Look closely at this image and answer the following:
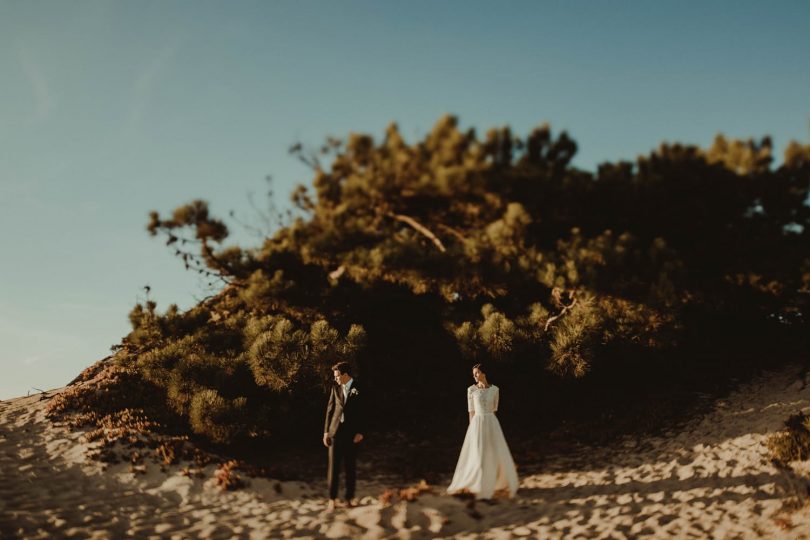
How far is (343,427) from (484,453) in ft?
6.59

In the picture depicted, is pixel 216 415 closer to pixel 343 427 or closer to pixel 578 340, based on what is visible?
pixel 343 427

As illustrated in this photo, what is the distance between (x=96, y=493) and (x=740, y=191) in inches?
564

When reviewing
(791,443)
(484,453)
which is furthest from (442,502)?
(791,443)

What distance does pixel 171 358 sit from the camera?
902 centimetres

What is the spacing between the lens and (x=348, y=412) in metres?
6.32

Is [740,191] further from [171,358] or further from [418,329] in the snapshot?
[171,358]

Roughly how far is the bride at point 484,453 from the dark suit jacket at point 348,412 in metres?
1.51

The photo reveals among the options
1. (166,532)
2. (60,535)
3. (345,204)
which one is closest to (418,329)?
(345,204)

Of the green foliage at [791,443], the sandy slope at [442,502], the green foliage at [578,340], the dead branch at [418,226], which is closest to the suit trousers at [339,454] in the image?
the sandy slope at [442,502]

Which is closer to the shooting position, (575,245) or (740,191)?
(575,245)

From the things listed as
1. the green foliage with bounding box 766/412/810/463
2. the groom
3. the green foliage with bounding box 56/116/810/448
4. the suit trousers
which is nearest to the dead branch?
the green foliage with bounding box 56/116/810/448

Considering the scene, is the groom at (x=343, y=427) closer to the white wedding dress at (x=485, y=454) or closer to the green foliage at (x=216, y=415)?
the white wedding dress at (x=485, y=454)

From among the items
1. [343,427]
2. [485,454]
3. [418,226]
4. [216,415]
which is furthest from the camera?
[418,226]

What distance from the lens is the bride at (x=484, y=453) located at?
263 inches
